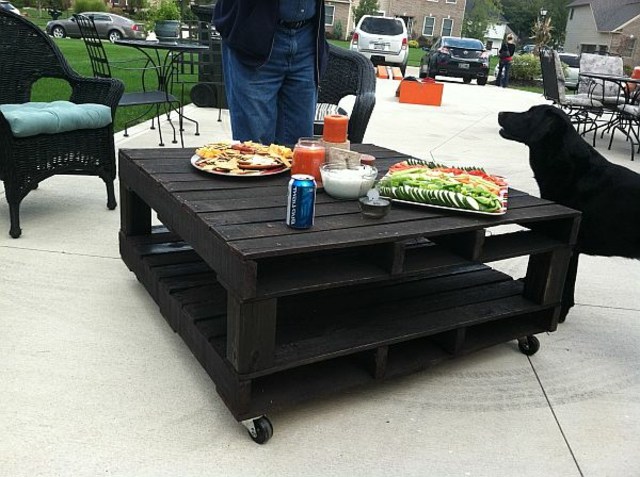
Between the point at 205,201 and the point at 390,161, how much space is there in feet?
3.73

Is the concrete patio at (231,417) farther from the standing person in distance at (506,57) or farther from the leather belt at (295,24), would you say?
the standing person in distance at (506,57)

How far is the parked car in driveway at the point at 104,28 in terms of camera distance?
2294cm

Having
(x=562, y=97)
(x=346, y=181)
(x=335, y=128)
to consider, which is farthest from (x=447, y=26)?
(x=346, y=181)

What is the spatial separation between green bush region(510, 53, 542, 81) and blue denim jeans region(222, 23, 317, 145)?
16.8 meters

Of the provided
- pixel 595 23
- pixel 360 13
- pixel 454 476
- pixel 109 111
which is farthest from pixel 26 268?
pixel 595 23

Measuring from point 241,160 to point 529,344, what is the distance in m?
1.36

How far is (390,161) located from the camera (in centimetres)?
275

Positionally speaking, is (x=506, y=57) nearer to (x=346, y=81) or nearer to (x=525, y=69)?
(x=525, y=69)

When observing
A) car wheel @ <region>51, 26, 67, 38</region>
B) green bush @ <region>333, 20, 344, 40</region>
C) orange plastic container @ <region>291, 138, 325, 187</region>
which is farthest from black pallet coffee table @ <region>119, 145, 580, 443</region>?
green bush @ <region>333, 20, 344, 40</region>

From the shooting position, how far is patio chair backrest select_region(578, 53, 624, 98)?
26.5 feet

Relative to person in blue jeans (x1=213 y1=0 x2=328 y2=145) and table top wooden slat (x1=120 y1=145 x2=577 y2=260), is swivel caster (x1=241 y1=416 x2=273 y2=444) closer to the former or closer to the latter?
table top wooden slat (x1=120 y1=145 x2=577 y2=260)

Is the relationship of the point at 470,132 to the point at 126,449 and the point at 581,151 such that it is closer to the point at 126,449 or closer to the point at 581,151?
the point at 581,151

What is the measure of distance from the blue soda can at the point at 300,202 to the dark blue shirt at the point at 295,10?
145 centimetres

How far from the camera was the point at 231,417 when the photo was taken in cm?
183
